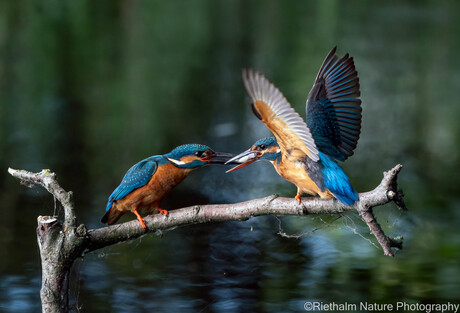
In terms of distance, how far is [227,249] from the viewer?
20.7 feet

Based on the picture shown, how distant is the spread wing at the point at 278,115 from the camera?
110 inches

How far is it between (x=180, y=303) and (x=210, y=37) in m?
13.6

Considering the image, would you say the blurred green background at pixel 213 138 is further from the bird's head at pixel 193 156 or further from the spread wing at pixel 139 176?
the bird's head at pixel 193 156

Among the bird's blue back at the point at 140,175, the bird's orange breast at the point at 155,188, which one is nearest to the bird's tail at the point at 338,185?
the bird's orange breast at the point at 155,188

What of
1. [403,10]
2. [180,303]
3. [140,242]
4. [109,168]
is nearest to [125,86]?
[109,168]

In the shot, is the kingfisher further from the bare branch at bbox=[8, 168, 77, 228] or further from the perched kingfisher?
the bare branch at bbox=[8, 168, 77, 228]

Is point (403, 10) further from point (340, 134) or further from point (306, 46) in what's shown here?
point (340, 134)

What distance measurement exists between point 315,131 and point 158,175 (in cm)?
83

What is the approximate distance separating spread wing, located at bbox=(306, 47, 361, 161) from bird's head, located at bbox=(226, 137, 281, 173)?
0.36 metres

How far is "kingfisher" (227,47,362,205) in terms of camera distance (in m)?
2.88

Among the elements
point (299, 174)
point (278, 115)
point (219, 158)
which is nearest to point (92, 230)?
point (219, 158)

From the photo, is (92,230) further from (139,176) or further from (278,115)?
(278,115)

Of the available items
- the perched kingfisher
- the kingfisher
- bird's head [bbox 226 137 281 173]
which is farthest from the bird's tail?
the perched kingfisher

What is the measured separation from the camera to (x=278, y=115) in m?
2.92
